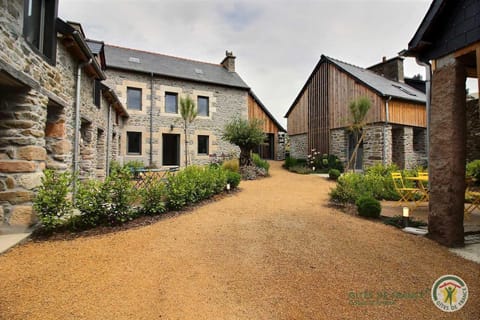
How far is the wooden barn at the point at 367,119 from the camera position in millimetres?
10906

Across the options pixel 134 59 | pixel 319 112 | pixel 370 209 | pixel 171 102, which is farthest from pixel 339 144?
pixel 134 59

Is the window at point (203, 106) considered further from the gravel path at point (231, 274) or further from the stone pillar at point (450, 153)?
the stone pillar at point (450, 153)

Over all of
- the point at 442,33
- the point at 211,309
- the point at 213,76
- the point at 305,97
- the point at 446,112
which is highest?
the point at 213,76

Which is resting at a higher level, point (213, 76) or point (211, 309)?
point (213, 76)

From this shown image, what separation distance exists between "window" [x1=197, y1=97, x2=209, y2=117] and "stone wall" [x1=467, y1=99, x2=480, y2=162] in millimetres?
12715

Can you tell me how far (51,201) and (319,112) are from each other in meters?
13.3

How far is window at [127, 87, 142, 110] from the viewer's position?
11719mm

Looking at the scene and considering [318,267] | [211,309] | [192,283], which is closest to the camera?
[211,309]

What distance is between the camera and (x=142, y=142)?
11836 millimetres

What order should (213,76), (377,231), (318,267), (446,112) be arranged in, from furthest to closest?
1. (213,76)
2. (377,231)
3. (446,112)
4. (318,267)

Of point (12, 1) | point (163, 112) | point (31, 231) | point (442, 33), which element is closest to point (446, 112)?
point (442, 33)

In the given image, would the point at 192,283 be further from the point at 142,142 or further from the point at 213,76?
the point at 213,76

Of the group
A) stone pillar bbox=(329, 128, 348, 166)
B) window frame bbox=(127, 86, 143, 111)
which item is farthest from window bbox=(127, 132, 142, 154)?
stone pillar bbox=(329, 128, 348, 166)

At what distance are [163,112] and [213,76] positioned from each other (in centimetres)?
404
